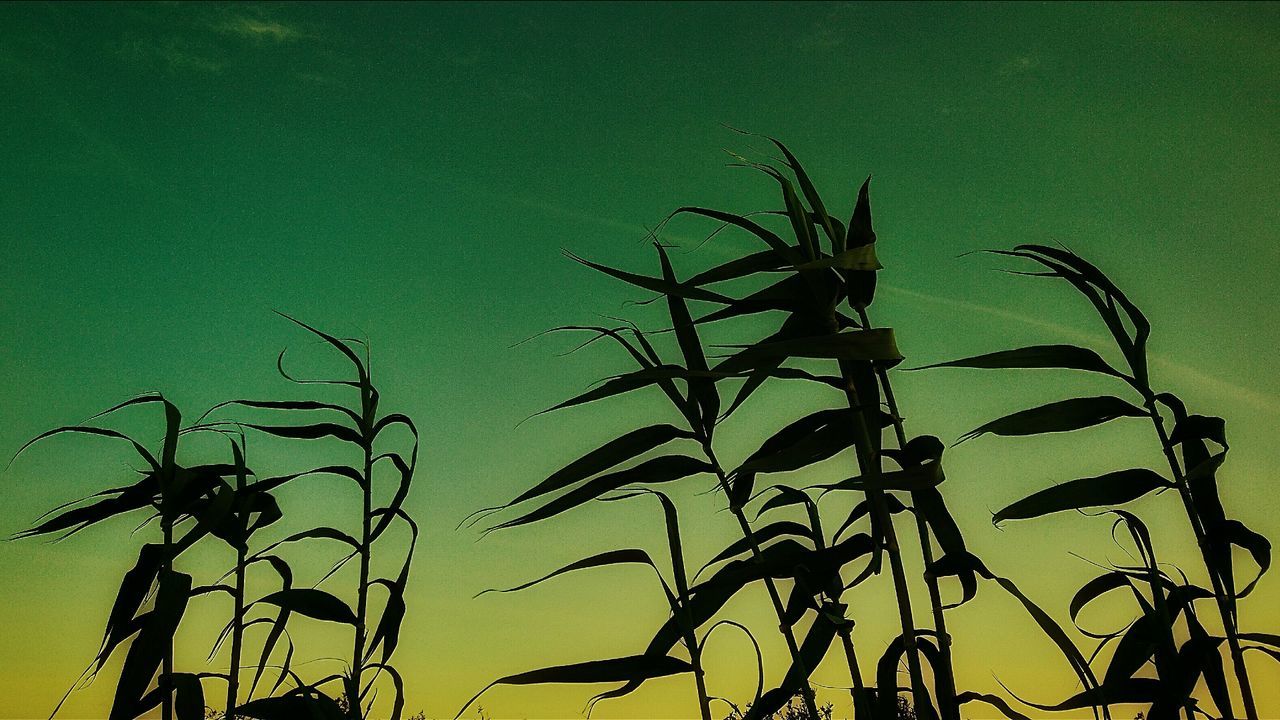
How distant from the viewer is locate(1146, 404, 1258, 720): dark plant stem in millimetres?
1312

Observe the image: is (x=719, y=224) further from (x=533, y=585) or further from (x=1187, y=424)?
(x=1187, y=424)

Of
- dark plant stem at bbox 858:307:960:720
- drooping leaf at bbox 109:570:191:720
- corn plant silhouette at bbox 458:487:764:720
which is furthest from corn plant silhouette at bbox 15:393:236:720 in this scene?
dark plant stem at bbox 858:307:960:720

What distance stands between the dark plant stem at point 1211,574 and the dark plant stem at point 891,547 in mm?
445

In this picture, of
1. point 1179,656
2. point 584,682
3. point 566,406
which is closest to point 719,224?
point 566,406

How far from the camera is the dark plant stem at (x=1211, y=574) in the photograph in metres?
1.31

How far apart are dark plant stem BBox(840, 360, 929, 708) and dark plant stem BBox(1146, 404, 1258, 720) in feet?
1.46

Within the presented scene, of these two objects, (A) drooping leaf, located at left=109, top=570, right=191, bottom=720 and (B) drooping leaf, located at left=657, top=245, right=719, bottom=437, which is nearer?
(B) drooping leaf, located at left=657, top=245, right=719, bottom=437

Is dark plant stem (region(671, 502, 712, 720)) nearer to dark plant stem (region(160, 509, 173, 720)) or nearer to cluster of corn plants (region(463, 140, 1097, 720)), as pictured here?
cluster of corn plants (region(463, 140, 1097, 720))

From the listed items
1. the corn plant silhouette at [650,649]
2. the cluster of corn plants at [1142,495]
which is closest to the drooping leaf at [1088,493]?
the cluster of corn plants at [1142,495]

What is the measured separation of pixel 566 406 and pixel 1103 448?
1.06m

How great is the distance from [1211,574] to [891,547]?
1.79 feet

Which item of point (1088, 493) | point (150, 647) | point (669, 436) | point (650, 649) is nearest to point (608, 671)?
point (650, 649)

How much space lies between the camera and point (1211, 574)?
1.36m

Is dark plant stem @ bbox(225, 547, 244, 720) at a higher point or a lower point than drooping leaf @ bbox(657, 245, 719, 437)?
lower
